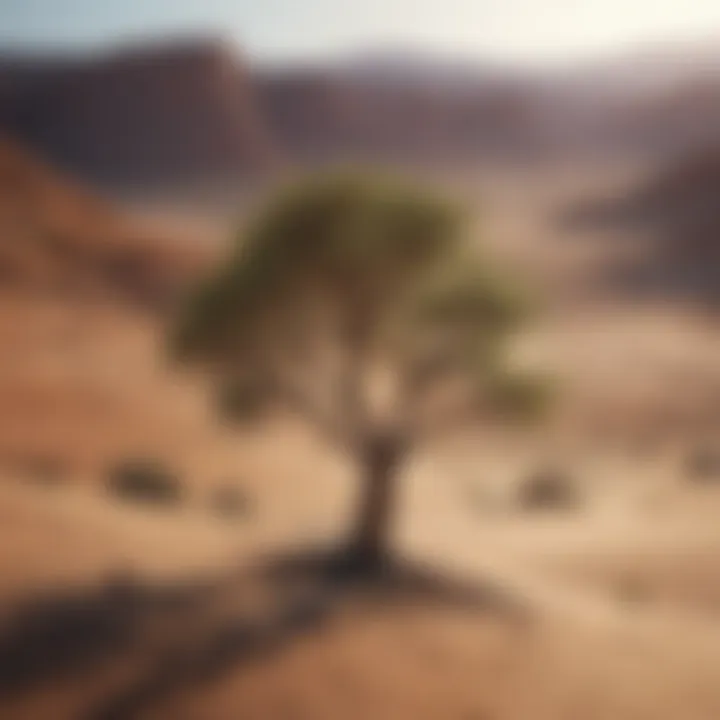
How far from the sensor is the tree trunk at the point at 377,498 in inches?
176

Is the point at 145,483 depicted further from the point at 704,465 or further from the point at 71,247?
the point at 704,465

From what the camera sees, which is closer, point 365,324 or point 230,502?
point 365,324

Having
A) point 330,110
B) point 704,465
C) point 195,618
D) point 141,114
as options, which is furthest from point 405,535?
point 141,114

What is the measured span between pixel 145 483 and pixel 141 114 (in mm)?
2137

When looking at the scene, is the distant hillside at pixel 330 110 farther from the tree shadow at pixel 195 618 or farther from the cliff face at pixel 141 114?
the tree shadow at pixel 195 618

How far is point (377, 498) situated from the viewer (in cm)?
454

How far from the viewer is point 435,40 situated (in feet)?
15.6

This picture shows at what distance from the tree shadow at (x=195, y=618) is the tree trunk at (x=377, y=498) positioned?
0.10 meters

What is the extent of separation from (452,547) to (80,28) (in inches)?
132

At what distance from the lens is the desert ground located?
12.0 feet

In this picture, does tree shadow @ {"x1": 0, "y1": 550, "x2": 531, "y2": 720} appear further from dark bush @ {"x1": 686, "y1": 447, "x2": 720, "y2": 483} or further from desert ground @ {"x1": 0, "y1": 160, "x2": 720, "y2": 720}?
dark bush @ {"x1": 686, "y1": 447, "x2": 720, "y2": 483}

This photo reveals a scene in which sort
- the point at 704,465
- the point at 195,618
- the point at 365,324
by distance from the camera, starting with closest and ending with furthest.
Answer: the point at 195,618
the point at 365,324
the point at 704,465

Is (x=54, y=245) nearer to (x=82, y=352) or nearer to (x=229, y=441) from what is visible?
(x=82, y=352)

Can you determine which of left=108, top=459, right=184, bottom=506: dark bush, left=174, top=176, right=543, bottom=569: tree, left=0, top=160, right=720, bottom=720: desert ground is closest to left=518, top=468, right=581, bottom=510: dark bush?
left=0, top=160, right=720, bottom=720: desert ground
